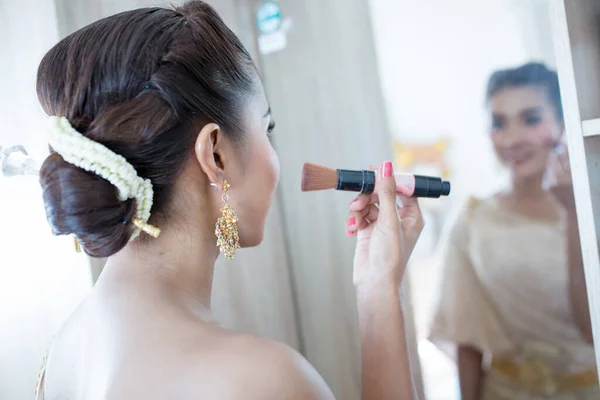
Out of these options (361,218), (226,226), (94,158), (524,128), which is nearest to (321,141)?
(361,218)

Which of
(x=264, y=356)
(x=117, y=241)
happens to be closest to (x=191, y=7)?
(x=117, y=241)

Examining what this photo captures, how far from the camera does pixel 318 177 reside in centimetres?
90

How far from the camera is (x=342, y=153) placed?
1.26 meters

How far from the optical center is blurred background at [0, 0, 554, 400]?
1002mm

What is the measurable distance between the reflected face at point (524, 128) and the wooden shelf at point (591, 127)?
96mm

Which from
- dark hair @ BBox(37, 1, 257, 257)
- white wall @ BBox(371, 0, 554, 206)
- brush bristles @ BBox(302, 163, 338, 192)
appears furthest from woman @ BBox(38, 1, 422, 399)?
white wall @ BBox(371, 0, 554, 206)

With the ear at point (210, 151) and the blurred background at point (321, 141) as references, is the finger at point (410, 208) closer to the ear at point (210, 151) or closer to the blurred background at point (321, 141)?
the blurred background at point (321, 141)

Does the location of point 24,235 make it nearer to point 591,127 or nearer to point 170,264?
point 170,264

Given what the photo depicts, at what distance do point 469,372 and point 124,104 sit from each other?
0.76m

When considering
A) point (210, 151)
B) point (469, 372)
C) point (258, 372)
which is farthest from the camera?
point (469, 372)

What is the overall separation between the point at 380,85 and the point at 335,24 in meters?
0.18

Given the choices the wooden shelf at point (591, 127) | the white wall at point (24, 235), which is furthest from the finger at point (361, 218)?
the white wall at point (24, 235)

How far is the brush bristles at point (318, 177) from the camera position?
0.90 meters

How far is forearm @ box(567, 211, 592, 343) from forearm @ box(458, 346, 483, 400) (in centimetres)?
18
